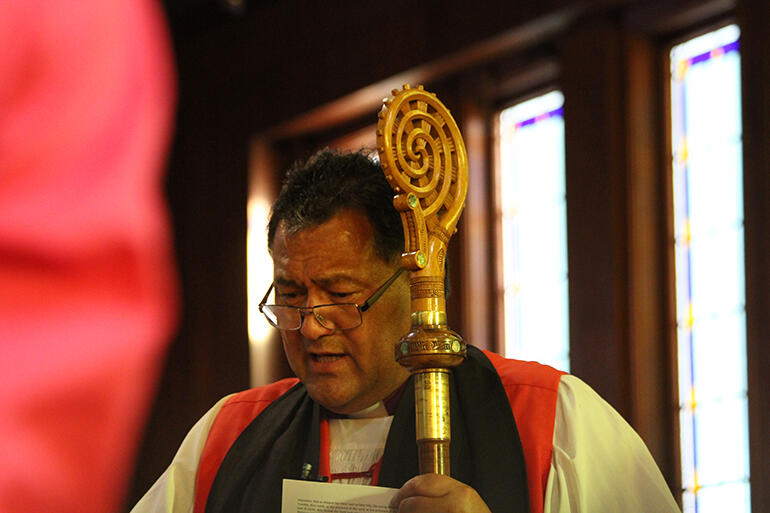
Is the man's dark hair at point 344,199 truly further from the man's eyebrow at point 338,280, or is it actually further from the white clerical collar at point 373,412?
the white clerical collar at point 373,412

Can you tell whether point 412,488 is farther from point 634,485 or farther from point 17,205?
point 17,205

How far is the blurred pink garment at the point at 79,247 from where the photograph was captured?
1.59ft

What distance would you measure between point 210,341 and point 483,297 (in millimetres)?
1797

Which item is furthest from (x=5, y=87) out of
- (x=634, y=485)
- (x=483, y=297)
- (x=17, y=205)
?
(x=483, y=297)

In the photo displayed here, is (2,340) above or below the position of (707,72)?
below

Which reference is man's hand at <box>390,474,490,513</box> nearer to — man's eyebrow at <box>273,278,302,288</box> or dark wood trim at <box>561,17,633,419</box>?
man's eyebrow at <box>273,278,302,288</box>

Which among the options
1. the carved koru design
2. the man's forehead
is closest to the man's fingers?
the carved koru design

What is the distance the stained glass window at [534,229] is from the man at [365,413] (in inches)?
94.1

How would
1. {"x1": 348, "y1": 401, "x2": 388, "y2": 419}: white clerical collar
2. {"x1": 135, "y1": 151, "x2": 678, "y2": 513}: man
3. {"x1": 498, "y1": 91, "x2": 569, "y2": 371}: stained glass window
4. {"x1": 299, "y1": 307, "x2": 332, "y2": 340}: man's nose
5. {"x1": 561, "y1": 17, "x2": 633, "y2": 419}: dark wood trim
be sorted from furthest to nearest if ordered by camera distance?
{"x1": 498, "y1": 91, "x2": 569, "y2": 371}: stained glass window, {"x1": 561, "y1": 17, "x2": 633, "y2": 419}: dark wood trim, {"x1": 348, "y1": 401, "x2": 388, "y2": 419}: white clerical collar, {"x1": 299, "y1": 307, "x2": 332, "y2": 340}: man's nose, {"x1": 135, "y1": 151, "x2": 678, "y2": 513}: man

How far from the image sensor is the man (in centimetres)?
254

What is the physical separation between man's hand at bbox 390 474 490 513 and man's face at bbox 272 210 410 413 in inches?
30.5

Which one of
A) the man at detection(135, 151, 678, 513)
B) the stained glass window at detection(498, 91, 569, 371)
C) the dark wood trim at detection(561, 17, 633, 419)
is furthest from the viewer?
the stained glass window at detection(498, 91, 569, 371)

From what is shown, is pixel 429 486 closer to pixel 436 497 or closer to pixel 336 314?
pixel 436 497

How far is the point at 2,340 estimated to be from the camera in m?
0.48
